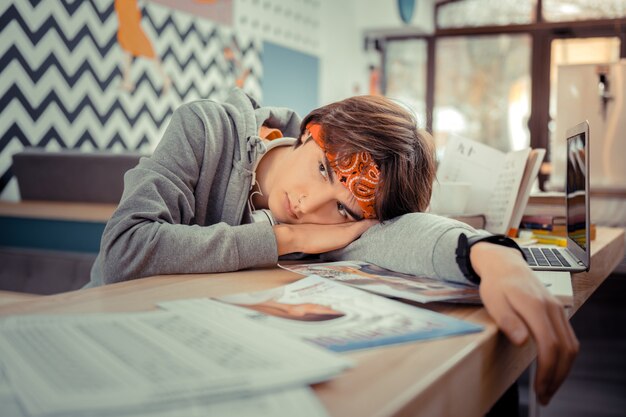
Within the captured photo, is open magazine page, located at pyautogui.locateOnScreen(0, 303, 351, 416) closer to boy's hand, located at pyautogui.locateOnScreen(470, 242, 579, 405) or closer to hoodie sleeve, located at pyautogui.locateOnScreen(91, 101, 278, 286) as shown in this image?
boy's hand, located at pyautogui.locateOnScreen(470, 242, 579, 405)

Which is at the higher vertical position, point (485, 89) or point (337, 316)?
point (485, 89)

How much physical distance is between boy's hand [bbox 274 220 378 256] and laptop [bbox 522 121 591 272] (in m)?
0.29

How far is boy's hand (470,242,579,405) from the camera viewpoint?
1.98 ft

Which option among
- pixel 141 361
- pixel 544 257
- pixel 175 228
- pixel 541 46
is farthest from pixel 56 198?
pixel 541 46

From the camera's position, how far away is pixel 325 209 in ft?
3.66

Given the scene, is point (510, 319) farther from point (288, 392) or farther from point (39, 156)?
point (39, 156)

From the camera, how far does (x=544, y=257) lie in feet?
3.83

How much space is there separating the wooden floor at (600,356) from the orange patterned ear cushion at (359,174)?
3.94ft

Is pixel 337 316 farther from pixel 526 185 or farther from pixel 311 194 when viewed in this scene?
pixel 526 185

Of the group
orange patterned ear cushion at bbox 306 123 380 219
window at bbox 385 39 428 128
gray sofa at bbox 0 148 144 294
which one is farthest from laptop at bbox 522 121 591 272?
window at bbox 385 39 428 128

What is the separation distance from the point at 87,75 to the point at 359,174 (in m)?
2.92

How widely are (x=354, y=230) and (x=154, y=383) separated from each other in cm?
68

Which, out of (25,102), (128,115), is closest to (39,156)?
(25,102)

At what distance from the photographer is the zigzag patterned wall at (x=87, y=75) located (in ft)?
10.3
